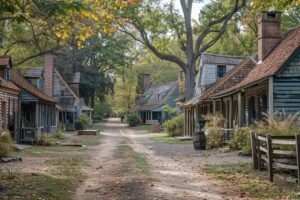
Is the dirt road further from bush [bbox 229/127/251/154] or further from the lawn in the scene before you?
bush [bbox 229/127/251/154]

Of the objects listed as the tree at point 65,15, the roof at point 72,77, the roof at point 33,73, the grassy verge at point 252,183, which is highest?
the roof at point 72,77

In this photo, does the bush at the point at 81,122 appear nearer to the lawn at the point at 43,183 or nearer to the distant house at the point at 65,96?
the distant house at the point at 65,96

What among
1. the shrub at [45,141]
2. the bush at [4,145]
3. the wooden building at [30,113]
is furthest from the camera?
the wooden building at [30,113]

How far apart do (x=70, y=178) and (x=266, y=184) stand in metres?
5.20

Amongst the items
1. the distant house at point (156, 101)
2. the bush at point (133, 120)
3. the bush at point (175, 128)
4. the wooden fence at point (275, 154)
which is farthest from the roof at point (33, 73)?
the distant house at point (156, 101)

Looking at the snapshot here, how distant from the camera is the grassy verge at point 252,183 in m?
9.58

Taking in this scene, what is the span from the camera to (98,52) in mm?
68938

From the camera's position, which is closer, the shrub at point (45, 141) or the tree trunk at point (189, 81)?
the shrub at point (45, 141)

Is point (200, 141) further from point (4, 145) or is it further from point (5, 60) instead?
point (5, 60)

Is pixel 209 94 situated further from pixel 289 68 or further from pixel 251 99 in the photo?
pixel 289 68

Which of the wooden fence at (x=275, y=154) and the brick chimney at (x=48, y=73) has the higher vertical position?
the brick chimney at (x=48, y=73)

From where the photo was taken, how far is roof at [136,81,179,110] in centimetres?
7019

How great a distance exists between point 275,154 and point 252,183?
1105 millimetres

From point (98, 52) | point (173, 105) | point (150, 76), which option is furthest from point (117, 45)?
point (150, 76)
